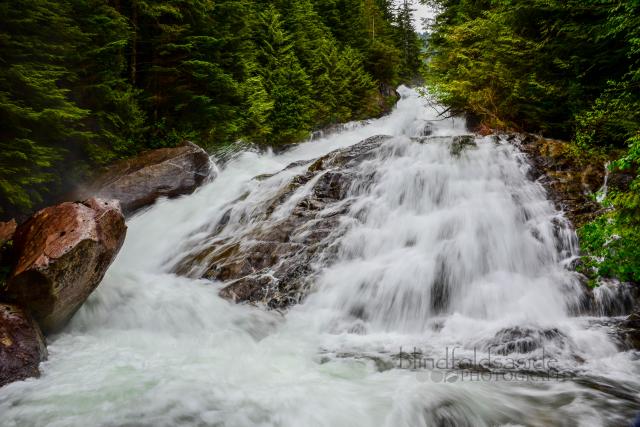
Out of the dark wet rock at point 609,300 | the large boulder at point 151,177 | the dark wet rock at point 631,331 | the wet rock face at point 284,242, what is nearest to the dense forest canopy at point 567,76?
the dark wet rock at point 609,300

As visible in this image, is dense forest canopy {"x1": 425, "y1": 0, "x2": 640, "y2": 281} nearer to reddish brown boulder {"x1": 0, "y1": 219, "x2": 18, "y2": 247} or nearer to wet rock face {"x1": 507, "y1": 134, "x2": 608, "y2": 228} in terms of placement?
wet rock face {"x1": 507, "y1": 134, "x2": 608, "y2": 228}

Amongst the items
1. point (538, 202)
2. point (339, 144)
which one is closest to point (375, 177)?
point (538, 202)

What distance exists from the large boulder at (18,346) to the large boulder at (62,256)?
0.26 meters

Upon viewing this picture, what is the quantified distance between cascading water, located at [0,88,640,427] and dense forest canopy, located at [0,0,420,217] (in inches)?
103

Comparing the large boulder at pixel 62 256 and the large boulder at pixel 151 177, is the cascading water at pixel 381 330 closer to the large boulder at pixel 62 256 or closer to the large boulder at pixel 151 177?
the large boulder at pixel 62 256

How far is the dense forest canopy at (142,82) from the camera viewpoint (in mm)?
6785

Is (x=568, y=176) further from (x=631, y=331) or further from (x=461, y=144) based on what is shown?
(x=631, y=331)

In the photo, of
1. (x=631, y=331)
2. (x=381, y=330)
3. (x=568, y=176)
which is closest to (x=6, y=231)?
(x=381, y=330)

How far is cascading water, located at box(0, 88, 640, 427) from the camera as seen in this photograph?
11.3 ft

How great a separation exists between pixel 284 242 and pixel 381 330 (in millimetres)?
2522

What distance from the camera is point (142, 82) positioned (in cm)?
1219

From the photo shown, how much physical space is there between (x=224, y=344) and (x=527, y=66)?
8954 mm

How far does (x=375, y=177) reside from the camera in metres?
8.38

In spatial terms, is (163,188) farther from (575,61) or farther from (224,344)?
(575,61)
